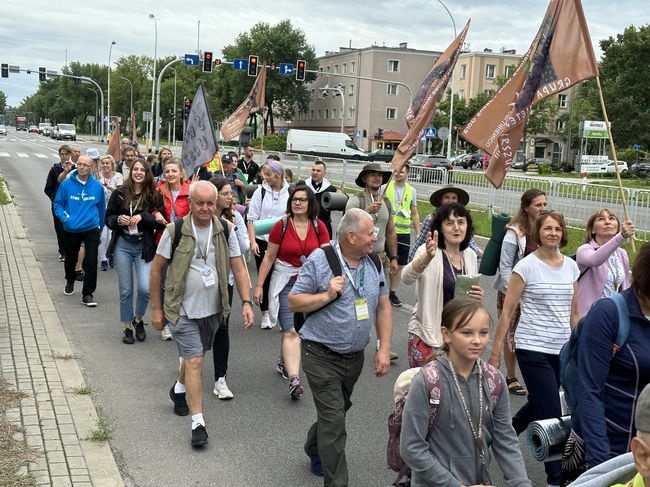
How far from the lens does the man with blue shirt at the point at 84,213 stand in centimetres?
969

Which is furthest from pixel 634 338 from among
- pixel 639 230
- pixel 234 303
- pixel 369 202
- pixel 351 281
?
pixel 639 230

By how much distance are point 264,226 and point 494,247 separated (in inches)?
114

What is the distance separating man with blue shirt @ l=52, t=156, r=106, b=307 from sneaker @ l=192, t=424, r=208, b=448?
4665 mm

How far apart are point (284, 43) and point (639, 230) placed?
8100cm

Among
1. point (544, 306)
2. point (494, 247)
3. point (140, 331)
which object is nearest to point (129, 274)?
point (140, 331)

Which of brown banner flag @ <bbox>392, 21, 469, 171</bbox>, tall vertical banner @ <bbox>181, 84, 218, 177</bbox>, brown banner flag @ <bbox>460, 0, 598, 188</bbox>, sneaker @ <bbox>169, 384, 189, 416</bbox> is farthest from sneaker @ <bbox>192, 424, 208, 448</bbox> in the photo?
tall vertical banner @ <bbox>181, 84, 218, 177</bbox>

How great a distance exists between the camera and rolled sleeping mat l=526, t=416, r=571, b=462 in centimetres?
Result: 343

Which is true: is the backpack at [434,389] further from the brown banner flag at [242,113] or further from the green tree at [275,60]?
the green tree at [275,60]

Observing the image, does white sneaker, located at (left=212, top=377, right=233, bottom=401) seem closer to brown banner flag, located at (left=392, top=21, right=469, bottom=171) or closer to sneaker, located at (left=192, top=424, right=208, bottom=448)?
sneaker, located at (left=192, top=424, right=208, bottom=448)

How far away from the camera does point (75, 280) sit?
11000 mm

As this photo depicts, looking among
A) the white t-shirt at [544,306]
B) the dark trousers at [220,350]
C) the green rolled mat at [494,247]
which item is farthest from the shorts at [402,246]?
the white t-shirt at [544,306]

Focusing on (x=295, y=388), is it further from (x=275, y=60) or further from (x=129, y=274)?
(x=275, y=60)

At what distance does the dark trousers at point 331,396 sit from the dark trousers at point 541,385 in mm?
1016

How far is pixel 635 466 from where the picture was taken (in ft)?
5.75
